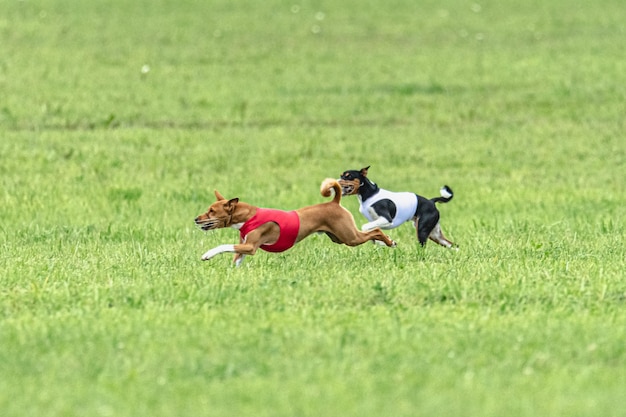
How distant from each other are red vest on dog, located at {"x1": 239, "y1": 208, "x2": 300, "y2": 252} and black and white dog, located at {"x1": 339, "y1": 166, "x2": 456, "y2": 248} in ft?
2.28

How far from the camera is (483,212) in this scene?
16469mm

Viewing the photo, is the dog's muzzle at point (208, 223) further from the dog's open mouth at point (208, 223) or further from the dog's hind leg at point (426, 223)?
the dog's hind leg at point (426, 223)

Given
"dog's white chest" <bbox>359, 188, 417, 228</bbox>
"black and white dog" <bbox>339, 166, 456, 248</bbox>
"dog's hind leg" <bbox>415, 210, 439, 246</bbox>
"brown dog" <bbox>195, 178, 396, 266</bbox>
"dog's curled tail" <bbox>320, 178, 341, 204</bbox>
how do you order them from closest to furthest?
"brown dog" <bbox>195, 178, 396, 266</bbox>
"dog's curled tail" <bbox>320, 178, 341, 204</bbox>
"black and white dog" <bbox>339, 166, 456, 248</bbox>
"dog's white chest" <bbox>359, 188, 417, 228</bbox>
"dog's hind leg" <bbox>415, 210, 439, 246</bbox>

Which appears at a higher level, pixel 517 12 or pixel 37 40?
pixel 517 12

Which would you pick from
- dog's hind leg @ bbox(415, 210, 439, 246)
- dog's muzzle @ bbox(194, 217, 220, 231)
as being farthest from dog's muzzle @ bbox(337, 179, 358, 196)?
dog's muzzle @ bbox(194, 217, 220, 231)

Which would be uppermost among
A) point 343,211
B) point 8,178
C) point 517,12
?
point 517,12

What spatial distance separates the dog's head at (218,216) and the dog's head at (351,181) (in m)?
1.08

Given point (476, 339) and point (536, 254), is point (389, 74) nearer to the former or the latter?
point (536, 254)

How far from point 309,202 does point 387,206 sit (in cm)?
611

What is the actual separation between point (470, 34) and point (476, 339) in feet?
90.3

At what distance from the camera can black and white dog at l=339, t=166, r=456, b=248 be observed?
11000 mm

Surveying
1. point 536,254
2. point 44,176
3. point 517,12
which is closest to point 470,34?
point 517,12

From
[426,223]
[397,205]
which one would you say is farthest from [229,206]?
[426,223]

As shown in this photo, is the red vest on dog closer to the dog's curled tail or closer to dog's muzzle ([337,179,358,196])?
the dog's curled tail
